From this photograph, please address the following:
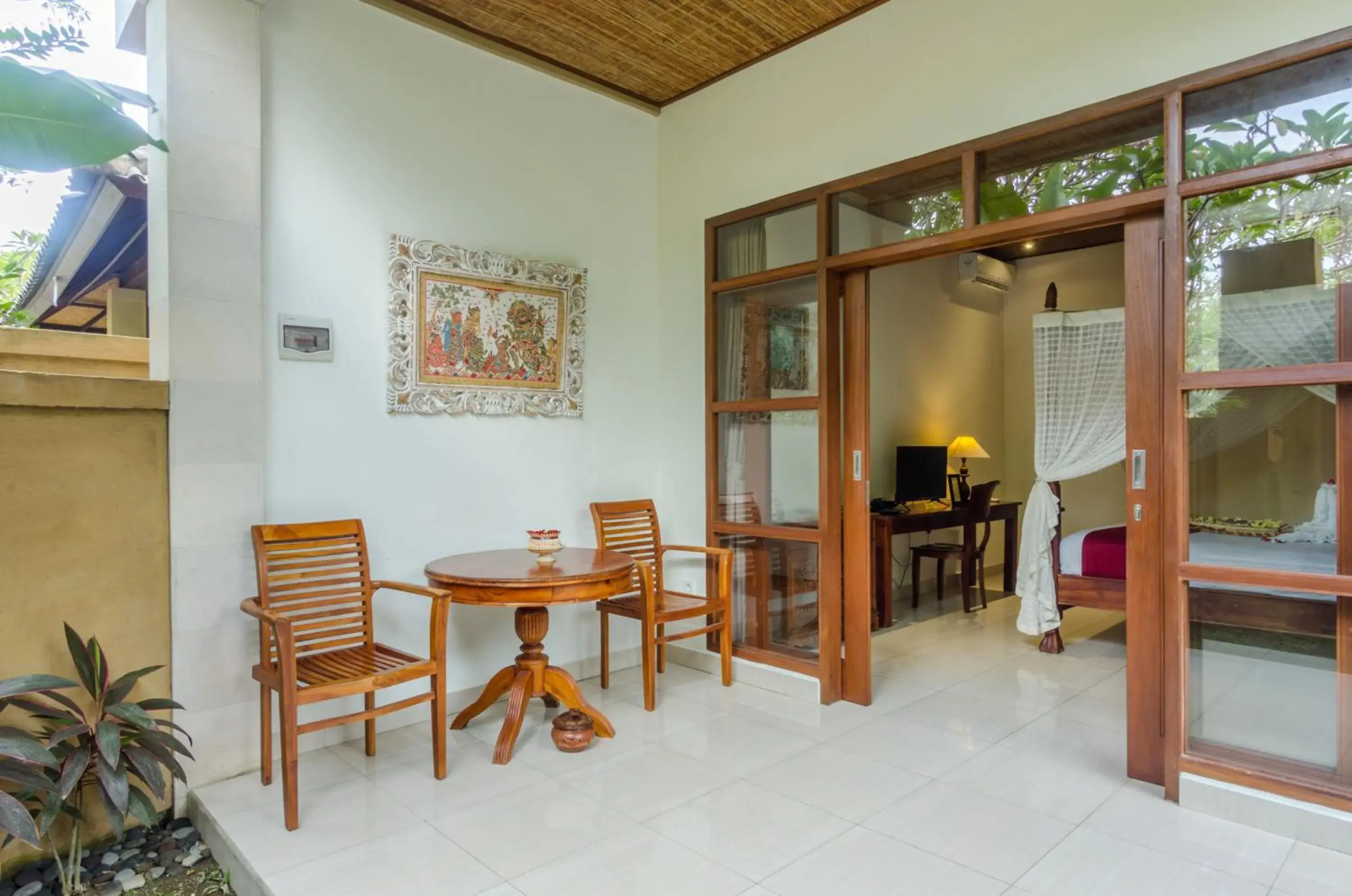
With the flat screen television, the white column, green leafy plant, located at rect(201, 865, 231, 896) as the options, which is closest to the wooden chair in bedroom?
the flat screen television

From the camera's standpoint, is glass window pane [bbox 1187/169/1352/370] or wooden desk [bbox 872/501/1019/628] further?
wooden desk [bbox 872/501/1019/628]

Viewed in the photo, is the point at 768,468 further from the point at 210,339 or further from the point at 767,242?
the point at 210,339

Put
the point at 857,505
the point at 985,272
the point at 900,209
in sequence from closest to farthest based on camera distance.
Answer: the point at 900,209 < the point at 857,505 < the point at 985,272

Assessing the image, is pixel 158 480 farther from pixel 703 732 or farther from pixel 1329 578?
pixel 1329 578

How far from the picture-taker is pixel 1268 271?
2504mm

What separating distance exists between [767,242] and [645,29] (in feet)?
3.97

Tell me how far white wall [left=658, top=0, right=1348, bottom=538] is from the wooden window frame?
0.07m

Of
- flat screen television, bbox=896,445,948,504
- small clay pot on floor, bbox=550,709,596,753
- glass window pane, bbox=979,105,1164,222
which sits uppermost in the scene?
glass window pane, bbox=979,105,1164,222

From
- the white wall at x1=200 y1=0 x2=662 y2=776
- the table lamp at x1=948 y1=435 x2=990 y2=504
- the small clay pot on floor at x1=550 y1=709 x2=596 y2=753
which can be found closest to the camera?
the small clay pot on floor at x1=550 y1=709 x2=596 y2=753

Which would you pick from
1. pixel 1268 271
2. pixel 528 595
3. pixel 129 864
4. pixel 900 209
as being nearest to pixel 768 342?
pixel 900 209

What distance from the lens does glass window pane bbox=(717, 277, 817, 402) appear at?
385 centimetres

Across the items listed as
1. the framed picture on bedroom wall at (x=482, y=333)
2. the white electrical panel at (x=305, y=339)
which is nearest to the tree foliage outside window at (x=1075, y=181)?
the framed picture on bedroom wall at (x=482, y=333)

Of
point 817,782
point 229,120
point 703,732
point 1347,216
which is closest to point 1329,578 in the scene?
point 1347,216

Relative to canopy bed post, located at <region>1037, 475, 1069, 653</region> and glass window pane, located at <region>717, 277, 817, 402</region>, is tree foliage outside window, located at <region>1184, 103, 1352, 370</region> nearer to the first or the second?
glass window pane, located at <region>717, 277, 817, 402</region>
